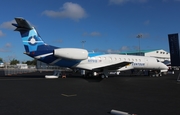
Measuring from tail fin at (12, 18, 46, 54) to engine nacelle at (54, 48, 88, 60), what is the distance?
2.65 metres

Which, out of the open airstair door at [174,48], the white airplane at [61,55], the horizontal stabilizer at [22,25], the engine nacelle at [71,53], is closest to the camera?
the horizontal stabilizer at [22,25]

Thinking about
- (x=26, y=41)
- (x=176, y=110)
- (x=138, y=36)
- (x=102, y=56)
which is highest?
(x=138, y=36)

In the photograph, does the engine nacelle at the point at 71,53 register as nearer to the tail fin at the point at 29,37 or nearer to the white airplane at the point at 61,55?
the white airplane at the point at 61,55

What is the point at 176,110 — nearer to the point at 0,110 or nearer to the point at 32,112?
the point at 32,112

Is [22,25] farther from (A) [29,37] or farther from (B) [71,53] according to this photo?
(B) [71,53]

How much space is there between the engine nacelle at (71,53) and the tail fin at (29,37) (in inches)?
104

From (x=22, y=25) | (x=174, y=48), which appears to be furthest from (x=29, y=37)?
(x=174, y=48)

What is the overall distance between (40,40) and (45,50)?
1.44 meters

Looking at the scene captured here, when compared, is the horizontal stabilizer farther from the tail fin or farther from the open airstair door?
the open airstair door

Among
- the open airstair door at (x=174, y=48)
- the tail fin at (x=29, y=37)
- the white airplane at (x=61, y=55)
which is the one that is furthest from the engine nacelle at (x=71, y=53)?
the open airstair door at (x=174, y=48)

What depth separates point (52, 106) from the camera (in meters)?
7.56

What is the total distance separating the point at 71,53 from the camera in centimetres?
2108

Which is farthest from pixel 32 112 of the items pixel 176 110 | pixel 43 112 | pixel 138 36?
pixel 138 36

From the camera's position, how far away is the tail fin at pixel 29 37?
2089 centimetres
